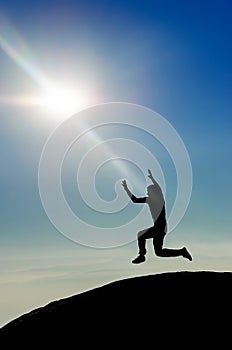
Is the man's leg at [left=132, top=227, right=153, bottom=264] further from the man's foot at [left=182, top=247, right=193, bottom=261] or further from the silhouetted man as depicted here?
the man's foot at [left=182, top=247, right=193, bottom=261]

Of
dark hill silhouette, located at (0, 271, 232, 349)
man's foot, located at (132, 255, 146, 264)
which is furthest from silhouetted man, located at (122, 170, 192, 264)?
dark hill silhouette, located at (0, 271, 232, 349)

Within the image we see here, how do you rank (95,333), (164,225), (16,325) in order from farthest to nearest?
(16,325) < (164,225) < (95,333)

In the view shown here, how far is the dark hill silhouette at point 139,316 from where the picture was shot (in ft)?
67.8

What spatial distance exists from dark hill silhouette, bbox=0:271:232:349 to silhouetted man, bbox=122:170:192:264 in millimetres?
1532

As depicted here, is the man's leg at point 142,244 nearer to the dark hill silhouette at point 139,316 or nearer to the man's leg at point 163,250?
the man's leg at point 163,250

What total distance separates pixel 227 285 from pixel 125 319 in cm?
487

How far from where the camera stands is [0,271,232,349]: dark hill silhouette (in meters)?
20.7

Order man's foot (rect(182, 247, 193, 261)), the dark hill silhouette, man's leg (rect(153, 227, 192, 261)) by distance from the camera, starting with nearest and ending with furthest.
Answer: the dark hill silhouette, man's leg (rect(153, 227, 192, 261)), man's foot (rect(182, 247, 193, 261))

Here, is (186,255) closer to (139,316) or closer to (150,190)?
(139,316)

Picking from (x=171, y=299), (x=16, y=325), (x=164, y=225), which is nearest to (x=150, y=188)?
(x=164, y=225)

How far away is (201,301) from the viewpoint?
22422mm

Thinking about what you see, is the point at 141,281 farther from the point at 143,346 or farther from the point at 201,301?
the point at 143,346

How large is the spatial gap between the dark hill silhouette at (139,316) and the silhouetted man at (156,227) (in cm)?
153

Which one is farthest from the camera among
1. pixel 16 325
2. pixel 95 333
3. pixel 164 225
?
pixel 16 325
